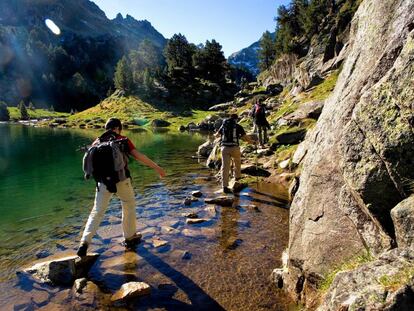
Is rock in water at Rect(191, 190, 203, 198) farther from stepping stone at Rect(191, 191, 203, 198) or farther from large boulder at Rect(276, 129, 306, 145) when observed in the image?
large boulder at Rect(276, 129, 306, 145)

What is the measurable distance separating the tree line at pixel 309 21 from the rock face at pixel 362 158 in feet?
247

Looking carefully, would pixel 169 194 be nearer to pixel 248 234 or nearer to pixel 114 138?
pixel 248 234

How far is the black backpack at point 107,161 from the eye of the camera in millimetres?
10867

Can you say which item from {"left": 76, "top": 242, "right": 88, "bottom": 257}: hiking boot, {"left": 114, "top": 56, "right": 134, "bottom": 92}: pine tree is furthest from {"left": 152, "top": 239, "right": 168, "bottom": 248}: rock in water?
{"left": 114, "top": 56, "right": 134, "bottom": 92}: pine tree

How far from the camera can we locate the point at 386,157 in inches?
230

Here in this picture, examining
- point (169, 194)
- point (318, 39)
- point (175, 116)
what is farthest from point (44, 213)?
point (175, 116)

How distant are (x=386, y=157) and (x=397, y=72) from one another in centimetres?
148

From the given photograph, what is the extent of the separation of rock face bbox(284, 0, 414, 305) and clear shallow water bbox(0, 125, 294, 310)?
1791 mm

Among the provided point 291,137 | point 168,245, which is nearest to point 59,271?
point 168,245

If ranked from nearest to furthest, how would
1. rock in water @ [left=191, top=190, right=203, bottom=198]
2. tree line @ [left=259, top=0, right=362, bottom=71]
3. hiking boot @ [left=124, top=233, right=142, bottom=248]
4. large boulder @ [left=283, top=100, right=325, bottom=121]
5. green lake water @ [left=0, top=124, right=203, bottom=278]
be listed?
hiking boot @ [left=124, top=233, right=142, bottom=248], green lake water @ [left=0, top=124, right=203, bottom=278], rock in water @ [left=191, top=190, right=203, bottom=198], large boulder @ [left=283, top=100, right=325, bottom=121], tree line @ [left=259, top=0, right=362, bottom=71]

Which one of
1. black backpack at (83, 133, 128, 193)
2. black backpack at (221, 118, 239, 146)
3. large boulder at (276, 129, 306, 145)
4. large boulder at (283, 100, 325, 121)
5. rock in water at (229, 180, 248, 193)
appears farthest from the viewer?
large boulder at (283, 100, 325, 121)

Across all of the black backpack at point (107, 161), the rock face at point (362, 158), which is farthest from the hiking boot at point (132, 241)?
the rock face at point (362, 158)

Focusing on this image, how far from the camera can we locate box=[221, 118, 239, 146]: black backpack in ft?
64.6

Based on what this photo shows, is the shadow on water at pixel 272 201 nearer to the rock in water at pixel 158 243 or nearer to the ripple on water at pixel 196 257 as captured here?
the ripple on water at pixel 196 257
